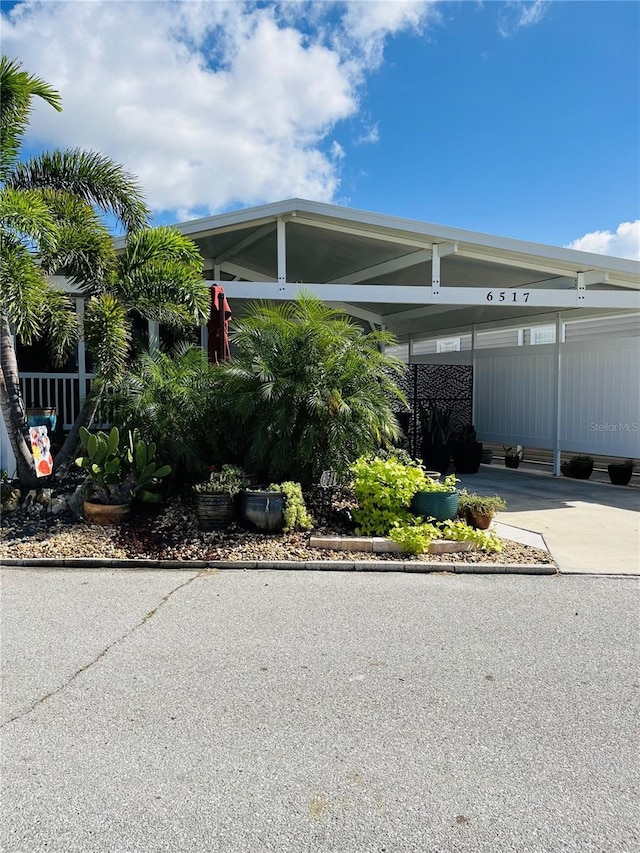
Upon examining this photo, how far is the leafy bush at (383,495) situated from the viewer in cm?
600

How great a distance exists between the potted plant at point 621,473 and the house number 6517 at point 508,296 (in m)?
3.77

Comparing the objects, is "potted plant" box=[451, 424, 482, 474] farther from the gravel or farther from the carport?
the gravel

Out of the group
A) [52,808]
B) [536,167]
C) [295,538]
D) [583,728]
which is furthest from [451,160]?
[52,808]

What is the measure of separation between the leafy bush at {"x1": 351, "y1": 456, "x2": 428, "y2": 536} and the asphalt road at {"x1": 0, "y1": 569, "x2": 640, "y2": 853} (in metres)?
1.35

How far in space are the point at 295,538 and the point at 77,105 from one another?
6649 mm

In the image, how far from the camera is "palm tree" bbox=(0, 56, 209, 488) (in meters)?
7.00

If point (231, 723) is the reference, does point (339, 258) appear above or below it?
above

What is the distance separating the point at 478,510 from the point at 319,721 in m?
3.86

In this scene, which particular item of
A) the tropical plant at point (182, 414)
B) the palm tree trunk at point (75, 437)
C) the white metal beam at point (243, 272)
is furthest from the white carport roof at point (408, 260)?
the palm tree trunk at point (75, 437)

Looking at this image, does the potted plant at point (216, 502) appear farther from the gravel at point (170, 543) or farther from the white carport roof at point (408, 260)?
the white carport roof at point (408, 260)

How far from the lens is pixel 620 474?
10336mm

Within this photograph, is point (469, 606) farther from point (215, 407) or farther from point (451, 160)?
point (451, 160)

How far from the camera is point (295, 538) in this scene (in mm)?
5910

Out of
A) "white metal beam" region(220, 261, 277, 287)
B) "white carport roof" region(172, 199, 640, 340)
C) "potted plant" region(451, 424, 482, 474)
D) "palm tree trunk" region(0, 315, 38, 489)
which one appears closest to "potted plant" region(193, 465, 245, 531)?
"palm tree trunk" region(0, 315, 38, 489)
